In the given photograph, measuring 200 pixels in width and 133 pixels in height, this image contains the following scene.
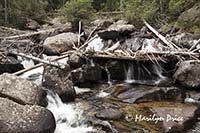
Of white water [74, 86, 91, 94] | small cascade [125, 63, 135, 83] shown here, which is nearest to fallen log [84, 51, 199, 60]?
small cascade [125, 63, 135, 83]

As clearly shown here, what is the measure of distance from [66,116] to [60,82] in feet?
5.37

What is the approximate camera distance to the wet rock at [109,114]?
30.2 ft

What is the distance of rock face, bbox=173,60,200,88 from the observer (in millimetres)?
12169

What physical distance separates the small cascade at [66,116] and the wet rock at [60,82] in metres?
0.23

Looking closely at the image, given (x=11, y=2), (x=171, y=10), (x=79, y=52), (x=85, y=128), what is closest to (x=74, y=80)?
(x=79, y=52)

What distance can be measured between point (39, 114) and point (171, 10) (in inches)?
691

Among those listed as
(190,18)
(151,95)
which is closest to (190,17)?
(190,18)

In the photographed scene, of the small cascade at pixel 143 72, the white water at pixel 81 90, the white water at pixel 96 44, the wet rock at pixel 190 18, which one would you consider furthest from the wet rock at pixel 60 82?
the wet rock at pixel 190 18

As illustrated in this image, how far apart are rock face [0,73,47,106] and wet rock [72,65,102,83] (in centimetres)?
302

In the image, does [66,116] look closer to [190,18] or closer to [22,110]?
[22,110]

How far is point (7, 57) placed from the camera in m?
14.8

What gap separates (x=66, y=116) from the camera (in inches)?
377

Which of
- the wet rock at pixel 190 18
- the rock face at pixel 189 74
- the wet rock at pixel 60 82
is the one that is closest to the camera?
the wet rock at pixel 60 82

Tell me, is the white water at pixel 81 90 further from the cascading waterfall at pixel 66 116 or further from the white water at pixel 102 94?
the cascading waterfall at pixel 66 116
